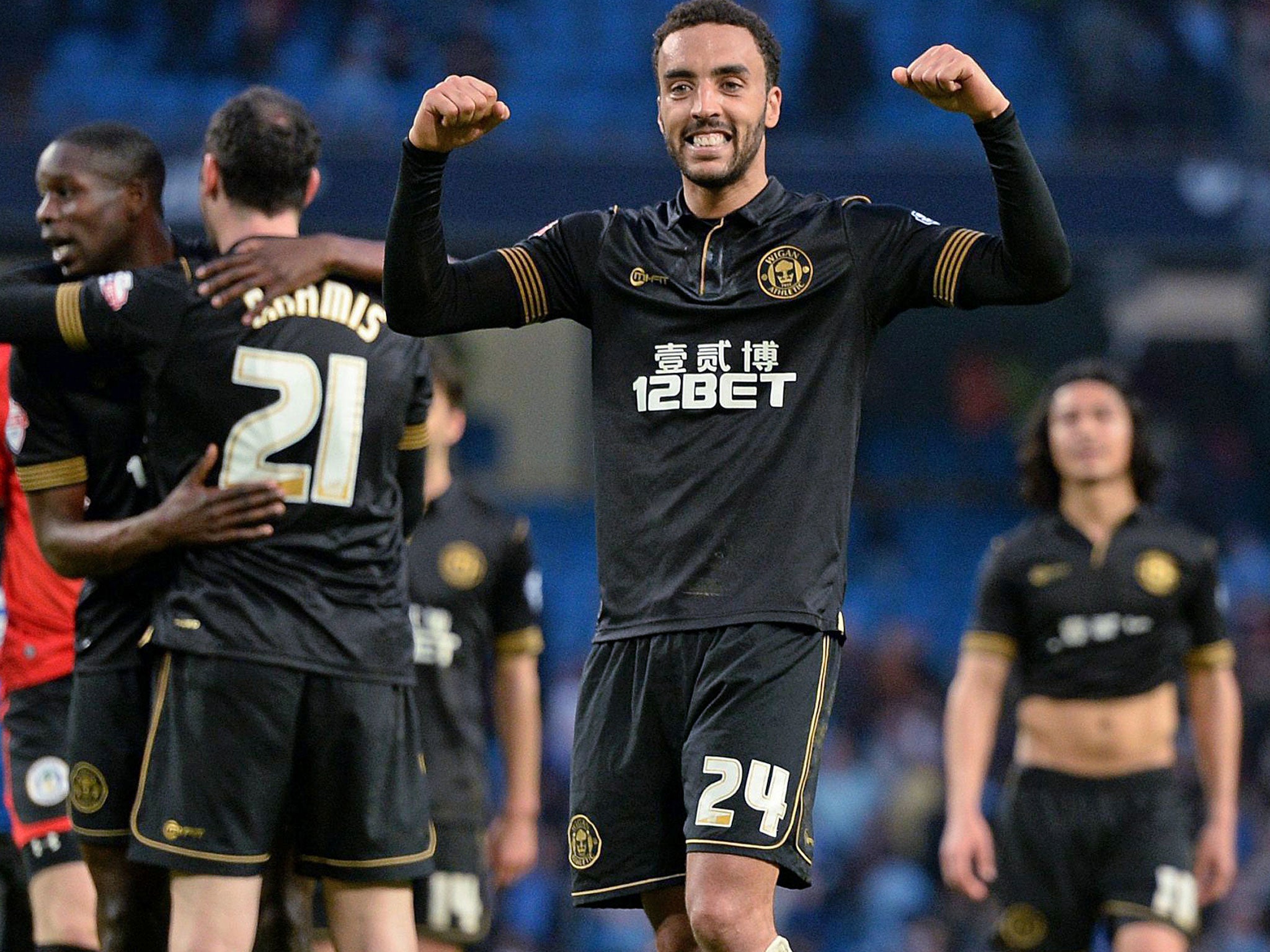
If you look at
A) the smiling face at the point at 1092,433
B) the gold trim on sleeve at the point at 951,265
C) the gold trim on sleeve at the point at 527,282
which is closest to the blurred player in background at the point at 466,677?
the smiling face at the point at 1092,433

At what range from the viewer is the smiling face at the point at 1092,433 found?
22.6 feet

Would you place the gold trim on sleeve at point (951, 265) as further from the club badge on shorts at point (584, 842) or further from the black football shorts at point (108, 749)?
the black football shorts at point (108, 749)

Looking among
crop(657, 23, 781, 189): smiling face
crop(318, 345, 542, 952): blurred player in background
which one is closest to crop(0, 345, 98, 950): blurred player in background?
crop(318, 345, 542, 952): blurred player in background

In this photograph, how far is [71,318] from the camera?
436cm

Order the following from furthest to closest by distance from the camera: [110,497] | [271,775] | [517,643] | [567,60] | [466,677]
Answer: [567,60] < [517,643] < [466,677] < [110,497] < [271,775]

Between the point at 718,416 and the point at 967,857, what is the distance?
299 cm

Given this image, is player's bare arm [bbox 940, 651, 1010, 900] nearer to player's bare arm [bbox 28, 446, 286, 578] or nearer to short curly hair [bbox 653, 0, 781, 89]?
player's bare arm [bbox 28, 446, 286, 578]

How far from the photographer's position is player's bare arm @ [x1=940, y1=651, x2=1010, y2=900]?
641 centimetres

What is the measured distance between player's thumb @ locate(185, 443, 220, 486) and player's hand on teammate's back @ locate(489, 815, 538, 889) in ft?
7.87

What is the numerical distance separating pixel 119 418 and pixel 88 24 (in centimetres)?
1148

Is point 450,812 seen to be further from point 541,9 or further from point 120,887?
point 541,9

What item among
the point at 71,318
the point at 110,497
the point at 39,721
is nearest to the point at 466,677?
the point at 39,721

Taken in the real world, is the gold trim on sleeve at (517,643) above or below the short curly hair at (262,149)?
below

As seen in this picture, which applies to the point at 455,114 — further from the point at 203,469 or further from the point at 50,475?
the point at 50,475
